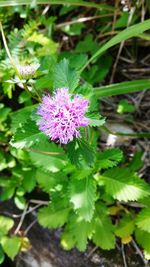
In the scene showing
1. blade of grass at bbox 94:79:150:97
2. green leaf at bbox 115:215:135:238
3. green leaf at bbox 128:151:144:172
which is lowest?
green leaf at bbox 115:215:135:238

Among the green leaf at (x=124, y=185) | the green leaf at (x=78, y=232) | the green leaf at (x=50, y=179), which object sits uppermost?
the green leaf at (x=124, y=185)

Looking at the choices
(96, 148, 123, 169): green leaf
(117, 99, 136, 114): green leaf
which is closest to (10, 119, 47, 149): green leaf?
(96, 148, 123, 169): green leaf

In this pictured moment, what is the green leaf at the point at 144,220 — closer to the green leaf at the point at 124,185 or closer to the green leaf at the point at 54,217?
the green leaf at the point at 124,185

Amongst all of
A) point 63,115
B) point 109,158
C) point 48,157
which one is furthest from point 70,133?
point 48,157

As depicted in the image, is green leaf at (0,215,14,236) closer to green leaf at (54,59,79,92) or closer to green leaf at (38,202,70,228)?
green leaf at (38,202,70,228)

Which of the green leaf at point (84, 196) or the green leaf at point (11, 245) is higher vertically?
the green leaf at point (84, 196)

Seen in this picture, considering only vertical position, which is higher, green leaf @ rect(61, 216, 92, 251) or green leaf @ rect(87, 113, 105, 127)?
green leaf @ rect(87, 113, 105, 127)

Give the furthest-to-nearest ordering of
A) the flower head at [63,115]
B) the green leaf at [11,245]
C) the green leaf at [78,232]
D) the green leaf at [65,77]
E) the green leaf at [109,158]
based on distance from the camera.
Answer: the green leaf at [11,245]
the green leaf at [78,232]
the green leaf at [109,158]
the green leaf at [65,77]
the flower head at [63,115]

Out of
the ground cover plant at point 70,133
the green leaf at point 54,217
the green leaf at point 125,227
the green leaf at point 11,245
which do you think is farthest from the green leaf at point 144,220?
the green leaf at point 11,245
